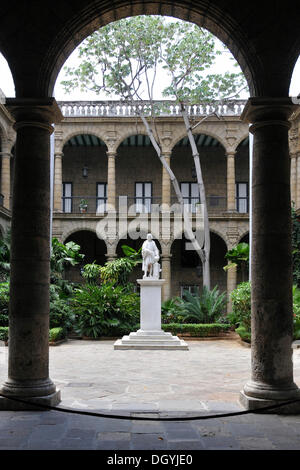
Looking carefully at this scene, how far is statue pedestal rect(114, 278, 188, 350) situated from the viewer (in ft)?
43.2

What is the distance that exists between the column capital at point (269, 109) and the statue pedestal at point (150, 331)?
852 cm

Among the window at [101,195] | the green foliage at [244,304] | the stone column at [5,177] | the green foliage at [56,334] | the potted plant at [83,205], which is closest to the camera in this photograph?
the green foliage at [56,334]

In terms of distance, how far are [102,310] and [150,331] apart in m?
2.78

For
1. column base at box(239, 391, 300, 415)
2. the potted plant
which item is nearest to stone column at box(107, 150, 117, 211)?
the potted plant

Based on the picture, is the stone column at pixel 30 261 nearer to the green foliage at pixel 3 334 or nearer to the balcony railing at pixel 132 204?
the green foliage at pixel 3 334

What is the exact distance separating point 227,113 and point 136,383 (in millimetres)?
18376

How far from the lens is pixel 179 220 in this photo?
77.2 ft

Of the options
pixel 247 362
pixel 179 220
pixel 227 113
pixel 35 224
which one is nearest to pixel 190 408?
pixel 35 224

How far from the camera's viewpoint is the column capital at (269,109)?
545 centimetres

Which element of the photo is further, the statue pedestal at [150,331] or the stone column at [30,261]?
the statue pedestal at [150,331]

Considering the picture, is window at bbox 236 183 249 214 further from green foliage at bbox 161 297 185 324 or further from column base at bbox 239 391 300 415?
column base at bbox 239 391 300 415

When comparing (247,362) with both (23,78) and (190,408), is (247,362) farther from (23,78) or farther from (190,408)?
(23,78)

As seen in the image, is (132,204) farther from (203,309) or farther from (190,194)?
(203,309)

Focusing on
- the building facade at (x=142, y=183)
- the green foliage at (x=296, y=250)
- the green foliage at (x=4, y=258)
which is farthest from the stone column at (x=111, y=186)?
the green foliage at (x=296, y=250)
